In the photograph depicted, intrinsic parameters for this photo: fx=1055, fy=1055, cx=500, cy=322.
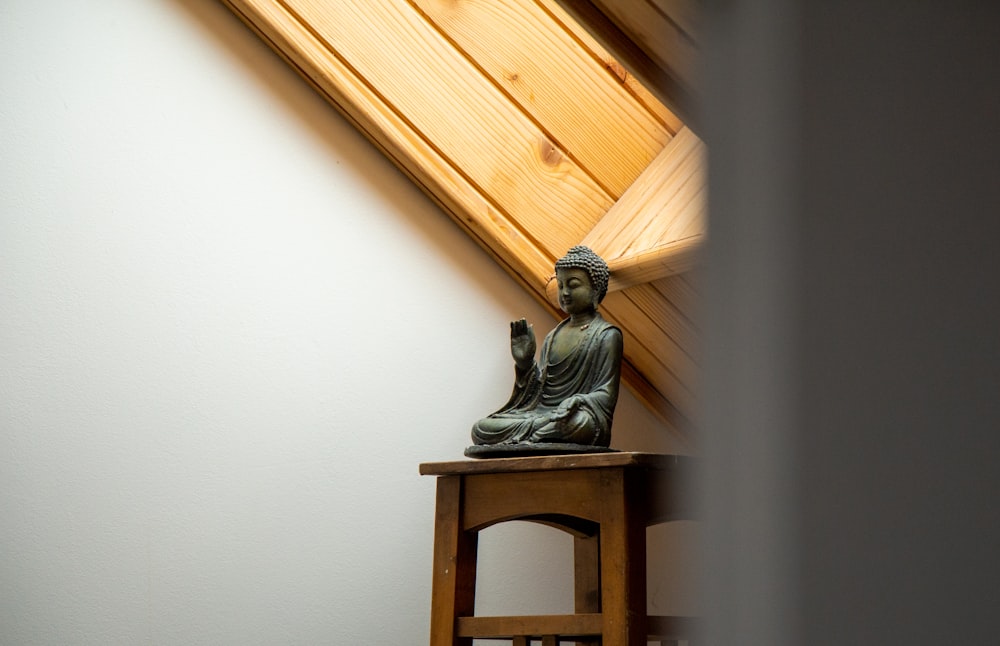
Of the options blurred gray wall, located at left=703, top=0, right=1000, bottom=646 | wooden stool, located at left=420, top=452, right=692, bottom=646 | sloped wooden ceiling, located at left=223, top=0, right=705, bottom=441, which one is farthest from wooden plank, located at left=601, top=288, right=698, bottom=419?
blurred gray wall, located at left=703, top=0, right=1000, bottom=646

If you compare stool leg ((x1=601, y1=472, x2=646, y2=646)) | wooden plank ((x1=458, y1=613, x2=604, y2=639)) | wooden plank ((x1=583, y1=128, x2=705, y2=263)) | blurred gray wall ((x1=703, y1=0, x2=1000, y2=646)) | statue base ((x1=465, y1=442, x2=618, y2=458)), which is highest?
wooden plank ((x1=583, y1=128, x2=705, y2=263))

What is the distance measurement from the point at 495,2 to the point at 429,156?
35 cm

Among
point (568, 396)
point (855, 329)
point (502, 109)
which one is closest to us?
point (855, 329)

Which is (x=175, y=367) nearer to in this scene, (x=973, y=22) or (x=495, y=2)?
(x=495, y=2)

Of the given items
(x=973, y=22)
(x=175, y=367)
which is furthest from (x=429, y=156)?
(x=973, y=22)

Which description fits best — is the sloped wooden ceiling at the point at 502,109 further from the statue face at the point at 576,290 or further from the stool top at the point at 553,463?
the stool top at the point at 553,463

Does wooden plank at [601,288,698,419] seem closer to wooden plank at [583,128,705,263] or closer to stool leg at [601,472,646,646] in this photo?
wooden plank at [583,128,705,263]

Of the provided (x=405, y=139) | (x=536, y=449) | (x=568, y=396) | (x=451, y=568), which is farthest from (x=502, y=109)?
(x=451, y=568)

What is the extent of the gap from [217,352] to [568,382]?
33.6 inches

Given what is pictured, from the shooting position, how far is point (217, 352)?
233 cm

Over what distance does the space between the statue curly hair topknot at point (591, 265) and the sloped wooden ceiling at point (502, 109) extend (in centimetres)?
21

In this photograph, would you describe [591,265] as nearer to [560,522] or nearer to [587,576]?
[560,522]

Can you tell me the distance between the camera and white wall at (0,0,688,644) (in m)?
2.23

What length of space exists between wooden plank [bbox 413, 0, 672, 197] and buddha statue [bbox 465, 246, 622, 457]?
1.04ft
